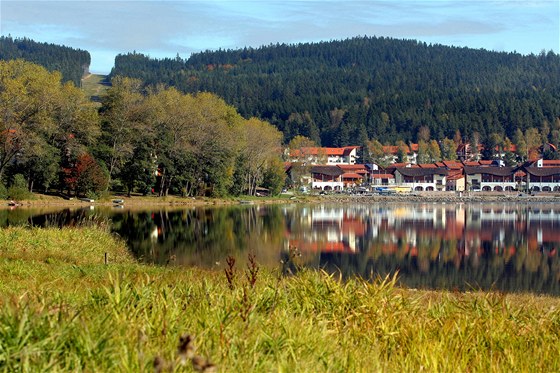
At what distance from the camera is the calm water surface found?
26.3 meters

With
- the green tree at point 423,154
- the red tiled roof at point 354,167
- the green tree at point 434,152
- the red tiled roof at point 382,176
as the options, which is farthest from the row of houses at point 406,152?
the red tiled roof at point 382,176

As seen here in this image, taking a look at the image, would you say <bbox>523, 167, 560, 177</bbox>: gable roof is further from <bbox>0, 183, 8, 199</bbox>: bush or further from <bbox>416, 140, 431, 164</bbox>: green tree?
<bbox>0, 183, 8, 199</bbox>: bush

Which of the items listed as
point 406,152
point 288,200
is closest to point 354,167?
point 406,152

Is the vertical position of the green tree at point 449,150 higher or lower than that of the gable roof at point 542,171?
higher

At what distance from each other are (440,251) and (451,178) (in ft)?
361

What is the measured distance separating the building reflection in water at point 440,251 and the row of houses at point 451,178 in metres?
84.1

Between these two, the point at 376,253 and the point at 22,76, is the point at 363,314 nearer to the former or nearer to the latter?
the point at 376,253

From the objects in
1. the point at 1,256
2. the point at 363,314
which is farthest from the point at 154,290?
the point at 1,256

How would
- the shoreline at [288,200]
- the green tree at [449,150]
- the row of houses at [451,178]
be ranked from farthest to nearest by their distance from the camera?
the green tree at [449,150] < the row of houses at [451,178] < the shoreline at [288,200]

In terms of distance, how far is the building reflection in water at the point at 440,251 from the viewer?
2561cm

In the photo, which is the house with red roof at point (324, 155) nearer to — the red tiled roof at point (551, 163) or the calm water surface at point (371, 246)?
the red tiled roof at point (551, 163)

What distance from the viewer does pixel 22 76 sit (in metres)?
61.3

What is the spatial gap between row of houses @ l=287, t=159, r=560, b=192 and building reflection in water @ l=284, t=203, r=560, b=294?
84.1 meters

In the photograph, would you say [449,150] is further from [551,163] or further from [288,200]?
[288,200]
